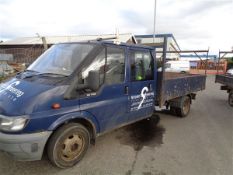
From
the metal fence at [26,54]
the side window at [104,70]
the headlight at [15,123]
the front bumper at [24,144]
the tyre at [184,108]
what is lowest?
the tyre at [184,108]

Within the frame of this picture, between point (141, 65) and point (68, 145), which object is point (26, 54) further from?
point (68, 145)

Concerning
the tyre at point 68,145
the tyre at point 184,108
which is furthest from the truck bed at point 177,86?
the tyre at point 68,145

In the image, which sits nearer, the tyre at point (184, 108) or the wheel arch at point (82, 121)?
the wheel arch at point (82, 121)

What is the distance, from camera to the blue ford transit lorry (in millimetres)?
2844

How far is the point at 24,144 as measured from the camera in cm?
283

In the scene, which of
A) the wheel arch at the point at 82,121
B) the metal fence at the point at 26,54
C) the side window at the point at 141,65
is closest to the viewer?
the wheel arch at the point at 82,121

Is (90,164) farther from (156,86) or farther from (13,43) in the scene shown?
(13,43)

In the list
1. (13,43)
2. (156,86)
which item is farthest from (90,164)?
(13,43)

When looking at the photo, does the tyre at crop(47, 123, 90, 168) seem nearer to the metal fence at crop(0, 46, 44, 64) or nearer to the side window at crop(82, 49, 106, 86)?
the side window at crop(82, 49, 106, 86)

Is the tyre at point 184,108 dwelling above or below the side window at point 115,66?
below

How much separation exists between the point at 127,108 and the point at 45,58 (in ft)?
6.17

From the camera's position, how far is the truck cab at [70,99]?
112 inches

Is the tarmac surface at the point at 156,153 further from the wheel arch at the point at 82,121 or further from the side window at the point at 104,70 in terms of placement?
the side window at the point at 104,70

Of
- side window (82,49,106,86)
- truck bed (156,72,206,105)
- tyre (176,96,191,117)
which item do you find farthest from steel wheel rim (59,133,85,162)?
tyre (176,96,191,117)
